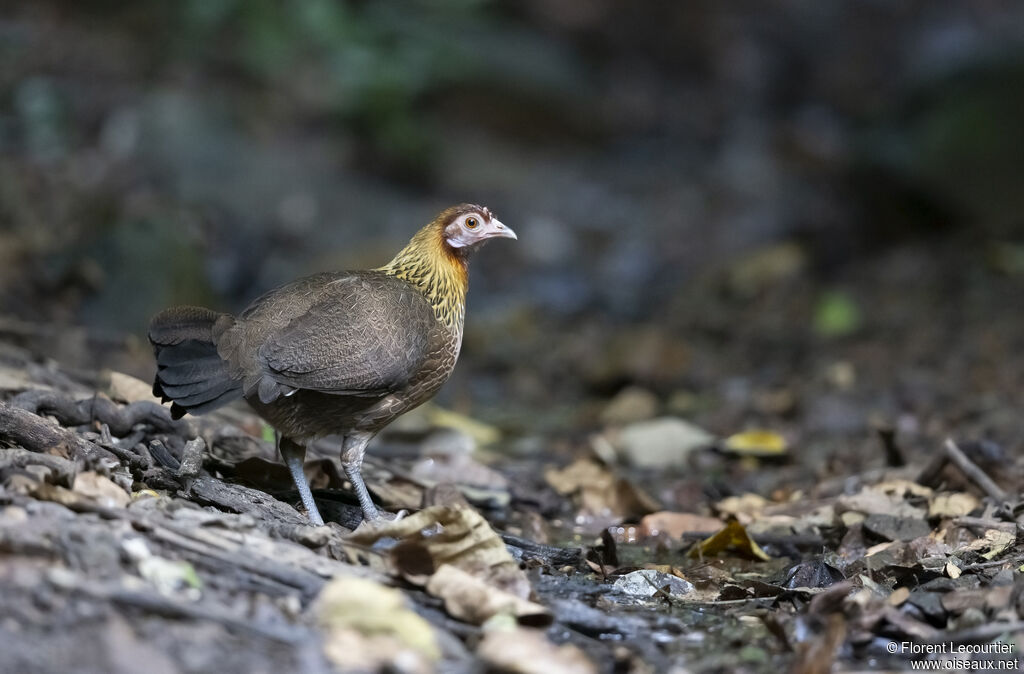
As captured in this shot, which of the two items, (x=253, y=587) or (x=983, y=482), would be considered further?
(x=983, y=482)

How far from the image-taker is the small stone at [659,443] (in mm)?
6711

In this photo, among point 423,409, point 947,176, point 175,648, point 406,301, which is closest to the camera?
point 175,648

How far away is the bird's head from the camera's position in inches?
208

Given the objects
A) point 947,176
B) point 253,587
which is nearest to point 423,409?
point 253,587

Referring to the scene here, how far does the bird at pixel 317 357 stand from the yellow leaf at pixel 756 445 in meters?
2.22

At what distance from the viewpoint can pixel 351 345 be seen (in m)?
4.34

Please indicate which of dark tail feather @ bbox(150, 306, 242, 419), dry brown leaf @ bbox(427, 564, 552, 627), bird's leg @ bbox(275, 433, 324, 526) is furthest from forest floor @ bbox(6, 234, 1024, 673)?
dark tail feather @ bbox(150, 306, 242, 419)

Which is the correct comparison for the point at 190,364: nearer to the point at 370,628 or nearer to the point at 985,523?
the point at 370,628

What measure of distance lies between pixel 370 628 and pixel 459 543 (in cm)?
67

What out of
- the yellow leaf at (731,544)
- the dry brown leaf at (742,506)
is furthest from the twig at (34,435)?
the dry brown leaf at (742,506)

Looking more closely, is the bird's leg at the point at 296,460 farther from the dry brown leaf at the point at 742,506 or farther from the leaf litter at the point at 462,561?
the dry brown leaf at the point at 742,506

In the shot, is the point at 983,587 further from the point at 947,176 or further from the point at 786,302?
the point at 947,176

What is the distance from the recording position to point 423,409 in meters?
7.58

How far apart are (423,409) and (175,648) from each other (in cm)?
484
